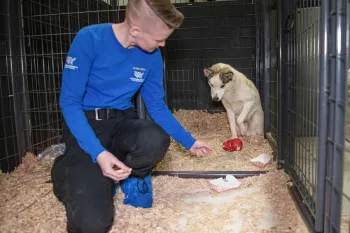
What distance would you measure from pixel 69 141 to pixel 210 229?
1045mm

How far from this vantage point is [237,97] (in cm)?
472

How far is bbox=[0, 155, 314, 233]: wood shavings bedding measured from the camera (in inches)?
83.8

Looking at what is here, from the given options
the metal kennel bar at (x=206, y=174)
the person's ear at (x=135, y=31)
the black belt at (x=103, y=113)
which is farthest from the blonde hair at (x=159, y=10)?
the metal kennel bar at (x=206, y=174)

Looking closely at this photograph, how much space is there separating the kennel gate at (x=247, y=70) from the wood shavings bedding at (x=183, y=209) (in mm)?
172

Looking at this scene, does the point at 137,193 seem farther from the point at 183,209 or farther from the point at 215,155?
the point at 215,155

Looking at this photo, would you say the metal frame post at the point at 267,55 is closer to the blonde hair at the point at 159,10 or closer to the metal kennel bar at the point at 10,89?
the blonde hair at the point at 159,10

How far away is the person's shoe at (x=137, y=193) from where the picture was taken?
2.40m

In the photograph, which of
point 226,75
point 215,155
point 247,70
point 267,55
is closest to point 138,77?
point 215,155

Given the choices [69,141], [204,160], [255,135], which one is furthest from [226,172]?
[255,135]

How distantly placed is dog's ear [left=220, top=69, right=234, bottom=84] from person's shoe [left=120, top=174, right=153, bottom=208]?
2.55 metres

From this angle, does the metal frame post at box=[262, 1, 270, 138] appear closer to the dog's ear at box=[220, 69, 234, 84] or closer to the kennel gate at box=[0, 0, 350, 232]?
the kennel gate at box=[0, 0, 350, 232]

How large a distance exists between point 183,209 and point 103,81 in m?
1.09

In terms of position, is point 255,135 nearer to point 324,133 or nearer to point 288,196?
point 288,196

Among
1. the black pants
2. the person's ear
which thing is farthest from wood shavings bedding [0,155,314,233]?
the person's ear
